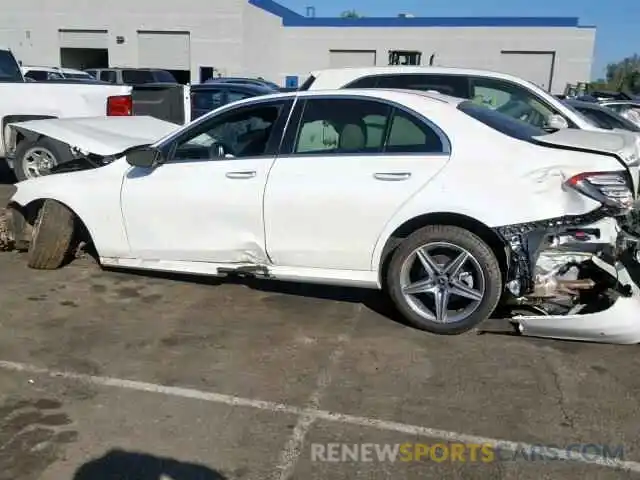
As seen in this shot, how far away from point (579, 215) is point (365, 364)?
5.84 feet

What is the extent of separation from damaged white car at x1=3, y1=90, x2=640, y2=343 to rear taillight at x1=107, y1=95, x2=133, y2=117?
414cm

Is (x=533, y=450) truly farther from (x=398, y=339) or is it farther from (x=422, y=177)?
(x=422, y=177)

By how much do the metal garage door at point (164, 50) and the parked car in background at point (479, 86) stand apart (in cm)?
3648

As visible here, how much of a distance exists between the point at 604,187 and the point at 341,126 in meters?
1.94

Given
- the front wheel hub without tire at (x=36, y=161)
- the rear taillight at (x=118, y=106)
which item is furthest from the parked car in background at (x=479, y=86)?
the front wheel hub without tire at (x=36, y=161)

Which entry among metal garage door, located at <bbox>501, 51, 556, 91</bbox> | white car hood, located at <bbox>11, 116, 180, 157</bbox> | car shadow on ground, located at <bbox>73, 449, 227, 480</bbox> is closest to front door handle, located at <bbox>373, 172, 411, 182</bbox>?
car shadow on ground, located at <bbox>73, 449, 227, 480</bbox>

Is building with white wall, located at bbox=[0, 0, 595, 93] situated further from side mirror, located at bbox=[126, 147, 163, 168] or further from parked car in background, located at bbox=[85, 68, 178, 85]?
side mirror, located at bbox=[126, 147, 163, 168]

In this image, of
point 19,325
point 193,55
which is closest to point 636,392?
point 19,325

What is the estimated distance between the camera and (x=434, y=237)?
4.55 metres

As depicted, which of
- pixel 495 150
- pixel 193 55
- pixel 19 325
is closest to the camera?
pixel 495 150

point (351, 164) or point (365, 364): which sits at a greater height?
point (351, 164)

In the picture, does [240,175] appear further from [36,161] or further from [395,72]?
[36,161]

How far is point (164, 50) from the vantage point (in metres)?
41.4

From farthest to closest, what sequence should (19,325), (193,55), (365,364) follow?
(193,55) → (19,325) → (365,364)
